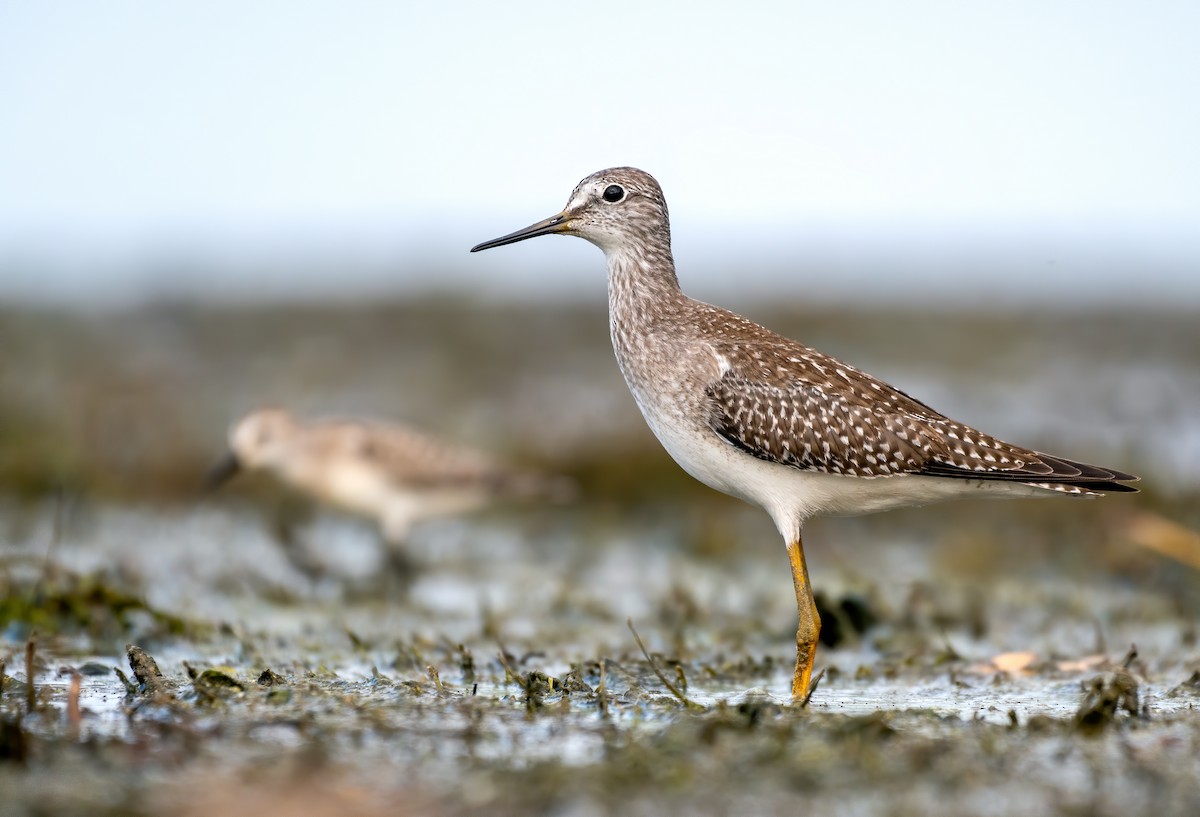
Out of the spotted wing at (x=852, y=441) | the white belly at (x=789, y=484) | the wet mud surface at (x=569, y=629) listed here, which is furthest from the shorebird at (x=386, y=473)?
the spotted wing at (x=852, y=441)

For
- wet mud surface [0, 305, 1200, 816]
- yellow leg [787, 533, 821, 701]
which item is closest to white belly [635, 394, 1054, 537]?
yellow leg [787, 533, 821, 701]

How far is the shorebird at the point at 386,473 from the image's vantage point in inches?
469

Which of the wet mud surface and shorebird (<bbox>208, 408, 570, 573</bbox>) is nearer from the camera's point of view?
the wet mud surface

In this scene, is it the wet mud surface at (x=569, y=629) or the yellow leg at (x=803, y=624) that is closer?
the wet mud surface at (x=569, y=629)

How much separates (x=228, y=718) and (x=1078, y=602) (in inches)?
246

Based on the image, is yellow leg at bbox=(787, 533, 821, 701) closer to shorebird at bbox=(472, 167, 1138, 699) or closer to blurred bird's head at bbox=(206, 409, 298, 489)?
shorebird at bbox=(472, 167, 1138, 699)

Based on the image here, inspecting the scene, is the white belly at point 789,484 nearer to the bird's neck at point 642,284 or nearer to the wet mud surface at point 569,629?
the bird's neck at point 642,284

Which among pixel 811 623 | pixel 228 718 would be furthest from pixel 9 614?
pixel 811 623

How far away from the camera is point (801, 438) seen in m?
6.45

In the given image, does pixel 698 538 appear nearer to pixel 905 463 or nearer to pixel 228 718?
pixel 905 463

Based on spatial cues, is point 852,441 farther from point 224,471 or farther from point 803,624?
point 224,471

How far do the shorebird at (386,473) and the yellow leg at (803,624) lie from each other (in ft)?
18.3

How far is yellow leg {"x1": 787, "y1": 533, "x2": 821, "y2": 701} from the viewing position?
645 centimetres

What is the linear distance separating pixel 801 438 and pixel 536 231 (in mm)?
1945
